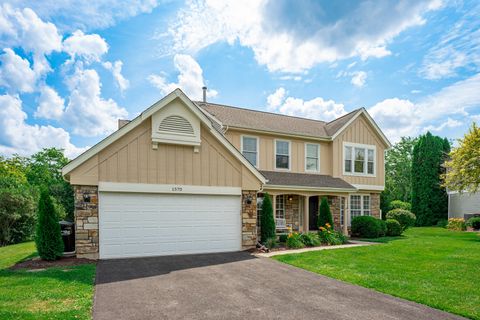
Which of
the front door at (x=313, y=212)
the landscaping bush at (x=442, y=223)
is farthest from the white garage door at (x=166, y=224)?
the landscaping bush at (x=442, y=223)

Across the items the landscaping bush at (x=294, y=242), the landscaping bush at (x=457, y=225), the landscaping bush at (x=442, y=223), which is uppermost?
the landscaping bush at (x=294, y=242)

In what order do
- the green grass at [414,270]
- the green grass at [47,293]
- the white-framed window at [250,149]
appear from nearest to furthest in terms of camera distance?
the green grass at [47,293]
the green grass at [414,270]
the white-framed window at [250,149]

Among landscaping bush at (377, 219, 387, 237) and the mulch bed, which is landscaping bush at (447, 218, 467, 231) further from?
the mulch bed

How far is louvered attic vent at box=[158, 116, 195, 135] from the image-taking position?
10.7m

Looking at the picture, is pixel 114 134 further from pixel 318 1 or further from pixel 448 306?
pixel 448 306

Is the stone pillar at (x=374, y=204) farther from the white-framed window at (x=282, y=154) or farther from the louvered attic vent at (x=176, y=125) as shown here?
the louvered attic vent at (x=176, y=125)

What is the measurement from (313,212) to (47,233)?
1275cm

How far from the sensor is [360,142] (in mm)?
18656

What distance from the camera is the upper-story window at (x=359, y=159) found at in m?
18.2

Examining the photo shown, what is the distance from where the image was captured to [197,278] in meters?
7.54

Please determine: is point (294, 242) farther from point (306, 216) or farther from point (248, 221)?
point (306, 216)

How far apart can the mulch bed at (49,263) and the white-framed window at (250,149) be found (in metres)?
8.72

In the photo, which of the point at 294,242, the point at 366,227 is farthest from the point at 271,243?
the point at 366,227

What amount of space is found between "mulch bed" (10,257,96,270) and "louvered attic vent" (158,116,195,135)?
15.7ft
